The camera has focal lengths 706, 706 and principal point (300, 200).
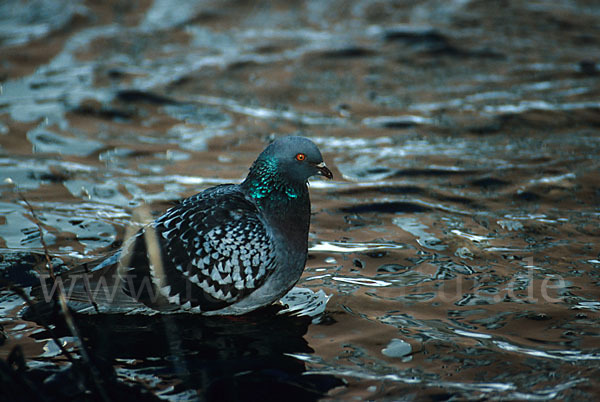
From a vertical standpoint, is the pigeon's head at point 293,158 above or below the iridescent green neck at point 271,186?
above

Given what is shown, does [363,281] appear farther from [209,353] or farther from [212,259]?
[209,353]

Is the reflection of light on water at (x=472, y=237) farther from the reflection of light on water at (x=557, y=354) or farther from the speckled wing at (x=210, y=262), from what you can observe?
the speckled wing at (x=210, y=262)

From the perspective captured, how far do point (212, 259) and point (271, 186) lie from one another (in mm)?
765

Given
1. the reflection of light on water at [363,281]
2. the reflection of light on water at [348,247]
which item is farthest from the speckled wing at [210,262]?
the reflection of light on water at [348,247]

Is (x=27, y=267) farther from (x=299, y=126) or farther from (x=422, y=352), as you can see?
(x=299, y=126)

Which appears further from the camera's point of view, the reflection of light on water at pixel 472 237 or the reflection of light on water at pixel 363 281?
the reflection of light on water at pixel 472 237

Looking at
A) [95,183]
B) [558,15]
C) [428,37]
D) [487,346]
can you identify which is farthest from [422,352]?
[558,15]

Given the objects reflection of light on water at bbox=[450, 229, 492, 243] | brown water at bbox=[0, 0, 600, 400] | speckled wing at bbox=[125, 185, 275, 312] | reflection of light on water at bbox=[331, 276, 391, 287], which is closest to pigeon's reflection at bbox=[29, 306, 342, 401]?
brown water at bbox=[0, 0, 600, 400]

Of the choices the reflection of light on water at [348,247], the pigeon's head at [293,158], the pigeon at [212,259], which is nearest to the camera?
the pigeon at [212,259]

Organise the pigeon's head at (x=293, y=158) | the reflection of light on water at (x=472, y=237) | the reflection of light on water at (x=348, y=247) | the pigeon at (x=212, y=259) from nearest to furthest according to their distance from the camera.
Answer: the pigeon at (x=212, y=259) → the pigeon's head at (x=293, y=158) → the reflection of light on water at (x=348, y=247) → the reflection of light on water at (x=472, y=237)

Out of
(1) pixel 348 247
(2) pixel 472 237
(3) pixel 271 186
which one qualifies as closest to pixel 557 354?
(2) pixel 472 237

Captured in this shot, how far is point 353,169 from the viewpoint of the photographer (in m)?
9.15

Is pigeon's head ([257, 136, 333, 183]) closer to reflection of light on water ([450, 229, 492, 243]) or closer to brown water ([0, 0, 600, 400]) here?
brown water ([0, 0, 600, 400])

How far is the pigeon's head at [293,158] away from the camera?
18.6 ft
